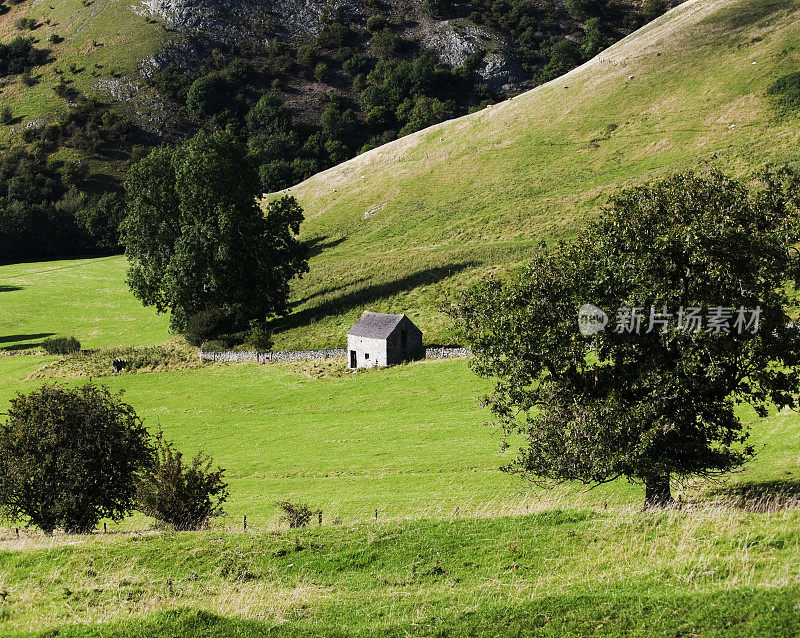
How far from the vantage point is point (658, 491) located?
22422 millimetres

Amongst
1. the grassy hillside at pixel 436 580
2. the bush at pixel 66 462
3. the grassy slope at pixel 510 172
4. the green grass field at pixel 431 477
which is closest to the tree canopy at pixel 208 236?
the green grass field at pixel 431 477

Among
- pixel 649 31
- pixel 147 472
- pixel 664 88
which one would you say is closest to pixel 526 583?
pixel 147 472

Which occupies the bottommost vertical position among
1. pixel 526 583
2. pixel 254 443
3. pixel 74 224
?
pixel 254 443

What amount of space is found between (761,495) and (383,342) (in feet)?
121

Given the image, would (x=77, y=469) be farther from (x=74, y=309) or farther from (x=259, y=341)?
(x=74, y=309)

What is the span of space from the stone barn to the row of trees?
28684 mm

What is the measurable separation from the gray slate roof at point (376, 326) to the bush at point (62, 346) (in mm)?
34284

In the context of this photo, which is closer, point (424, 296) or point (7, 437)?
point (7, 437)

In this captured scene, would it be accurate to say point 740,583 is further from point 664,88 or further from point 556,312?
point 664,88

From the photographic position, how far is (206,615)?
53.0 feet

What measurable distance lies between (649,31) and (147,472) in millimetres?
132156

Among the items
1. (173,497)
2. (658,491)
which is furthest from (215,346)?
(658,491)

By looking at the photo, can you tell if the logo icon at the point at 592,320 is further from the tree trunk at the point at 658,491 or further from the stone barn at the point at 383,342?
the stone barn at the point at 383,342

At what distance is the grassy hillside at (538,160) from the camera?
78000 mm
